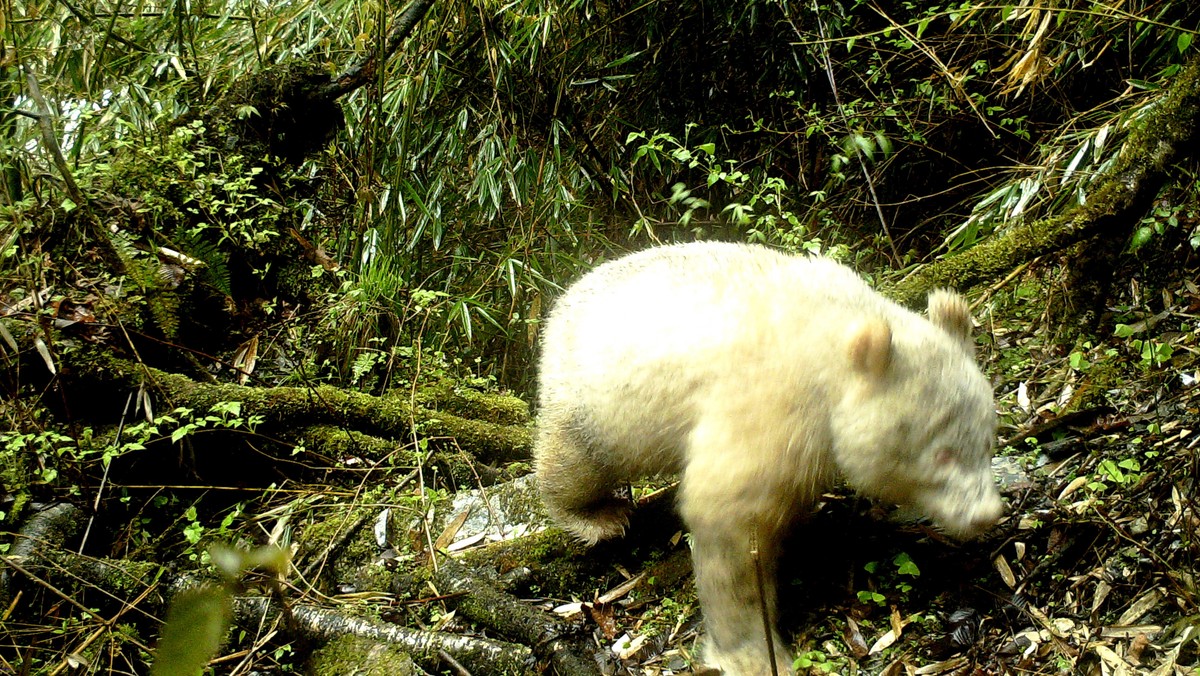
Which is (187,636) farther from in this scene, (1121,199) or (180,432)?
(1121,199)

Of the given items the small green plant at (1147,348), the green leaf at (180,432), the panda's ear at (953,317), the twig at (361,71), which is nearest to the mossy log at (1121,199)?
the small green plant at (1147,348)

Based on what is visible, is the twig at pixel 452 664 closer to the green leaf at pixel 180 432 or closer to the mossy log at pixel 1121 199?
the green leaf at pixel 180 432

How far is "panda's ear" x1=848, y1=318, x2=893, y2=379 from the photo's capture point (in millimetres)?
2722

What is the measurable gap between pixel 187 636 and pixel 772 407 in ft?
6.89

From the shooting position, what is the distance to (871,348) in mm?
2740

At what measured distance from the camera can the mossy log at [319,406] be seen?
4379 millimetres

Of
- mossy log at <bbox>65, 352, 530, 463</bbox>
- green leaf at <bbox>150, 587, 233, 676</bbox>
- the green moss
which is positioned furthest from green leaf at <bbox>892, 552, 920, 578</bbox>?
green leaf at <bbox>150, 587, 233, 676</bbox>

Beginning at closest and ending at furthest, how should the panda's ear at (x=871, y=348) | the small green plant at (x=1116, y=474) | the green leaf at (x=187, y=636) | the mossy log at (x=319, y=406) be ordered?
the green leaf at (x=187, y=636) < the panda's ear at (x=871, y=348) < the small green plant at (x=1116, y=474) < the mossy log at (x=319, y=406)

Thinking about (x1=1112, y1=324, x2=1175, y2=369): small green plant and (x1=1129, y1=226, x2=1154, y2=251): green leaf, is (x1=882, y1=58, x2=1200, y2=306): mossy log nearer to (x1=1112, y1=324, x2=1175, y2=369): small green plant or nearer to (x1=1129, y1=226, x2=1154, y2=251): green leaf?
(x1=1129, y1=226, x2=1154, y2=251): green leaf

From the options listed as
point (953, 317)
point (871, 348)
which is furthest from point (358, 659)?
point (953, 317)

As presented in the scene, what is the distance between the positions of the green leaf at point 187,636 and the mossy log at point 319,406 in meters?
3.47

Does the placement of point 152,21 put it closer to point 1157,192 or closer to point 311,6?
point 311,6

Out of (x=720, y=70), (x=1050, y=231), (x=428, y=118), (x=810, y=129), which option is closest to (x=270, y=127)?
(x=428, y=118)

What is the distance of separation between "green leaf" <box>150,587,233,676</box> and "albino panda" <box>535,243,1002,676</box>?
193 cm
